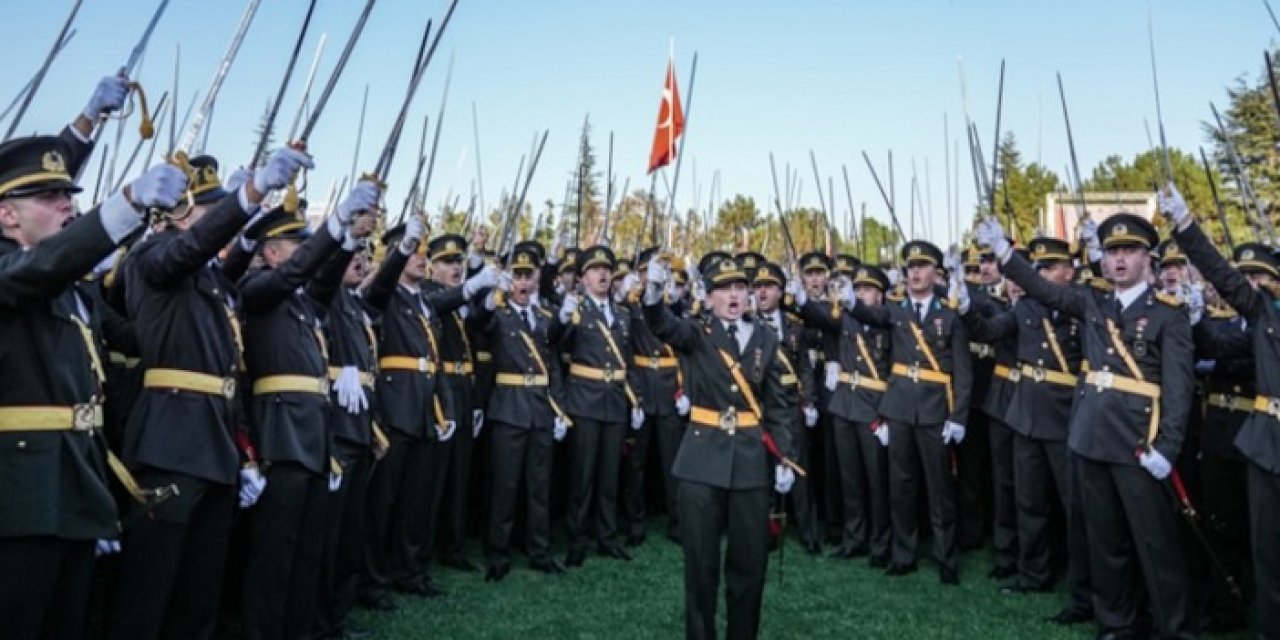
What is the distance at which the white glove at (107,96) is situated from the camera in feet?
13.0

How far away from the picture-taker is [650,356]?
9.60 meters

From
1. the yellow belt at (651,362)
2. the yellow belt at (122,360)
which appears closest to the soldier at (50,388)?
the yellow belt at (122,360)

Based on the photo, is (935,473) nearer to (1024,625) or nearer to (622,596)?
(1024,625)

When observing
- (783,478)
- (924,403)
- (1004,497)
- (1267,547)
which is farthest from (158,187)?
(1004,497)

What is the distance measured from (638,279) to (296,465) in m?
4.65

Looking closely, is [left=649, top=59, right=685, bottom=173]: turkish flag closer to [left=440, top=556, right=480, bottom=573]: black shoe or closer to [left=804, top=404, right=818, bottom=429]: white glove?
[left=804, top=404, right=818, bottom=429]: white glove

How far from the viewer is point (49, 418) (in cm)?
324

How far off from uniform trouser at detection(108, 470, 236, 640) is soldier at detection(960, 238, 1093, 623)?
566cm

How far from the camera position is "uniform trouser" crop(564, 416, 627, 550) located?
328 inches

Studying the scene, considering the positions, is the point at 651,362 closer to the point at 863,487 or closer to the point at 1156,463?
the point at 863,487

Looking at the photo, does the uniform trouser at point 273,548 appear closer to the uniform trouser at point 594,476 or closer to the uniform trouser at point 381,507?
the uniform trouser at point 381,507

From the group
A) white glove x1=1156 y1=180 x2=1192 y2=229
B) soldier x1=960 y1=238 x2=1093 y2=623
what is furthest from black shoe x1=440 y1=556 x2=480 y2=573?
white glove x1=1156 y1=180 x2=1192 y2=229

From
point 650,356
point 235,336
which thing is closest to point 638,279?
point 650,356

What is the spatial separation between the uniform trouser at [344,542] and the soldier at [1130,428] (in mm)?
4581
